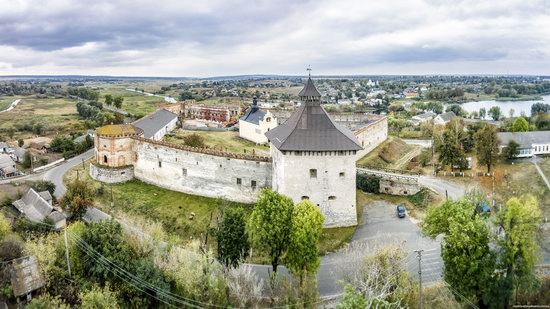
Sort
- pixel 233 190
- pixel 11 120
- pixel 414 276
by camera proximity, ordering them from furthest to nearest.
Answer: pixel 11 120
pixel 233 190
pixel 414 276

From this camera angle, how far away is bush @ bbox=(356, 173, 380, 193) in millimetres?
46750

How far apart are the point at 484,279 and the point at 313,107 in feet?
65.0

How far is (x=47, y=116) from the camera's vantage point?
4648 inches

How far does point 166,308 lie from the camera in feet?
92.1

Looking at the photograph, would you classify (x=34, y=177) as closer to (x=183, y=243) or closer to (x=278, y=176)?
(x=183, y=243)

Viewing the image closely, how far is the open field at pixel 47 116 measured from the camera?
96.9m

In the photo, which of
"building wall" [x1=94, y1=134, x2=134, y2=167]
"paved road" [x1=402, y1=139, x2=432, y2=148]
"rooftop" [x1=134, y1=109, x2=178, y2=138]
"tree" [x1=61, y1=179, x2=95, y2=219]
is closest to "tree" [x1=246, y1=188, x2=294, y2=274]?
"tree" [x1=61, y1=179, x2=95, y2=219]

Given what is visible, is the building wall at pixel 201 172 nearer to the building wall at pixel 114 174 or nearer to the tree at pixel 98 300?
the building wall at pixel 114 174

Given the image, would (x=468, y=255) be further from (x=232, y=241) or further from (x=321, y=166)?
(x=232, y=241)

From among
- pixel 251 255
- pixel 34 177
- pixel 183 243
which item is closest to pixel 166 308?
pixel 251 255

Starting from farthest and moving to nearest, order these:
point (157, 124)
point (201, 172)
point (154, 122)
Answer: point (154, 122), point (157, 124), point (201, 172)

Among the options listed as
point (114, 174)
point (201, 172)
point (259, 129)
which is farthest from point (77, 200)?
point (259, 129)

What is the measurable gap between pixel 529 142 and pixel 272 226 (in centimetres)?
4722

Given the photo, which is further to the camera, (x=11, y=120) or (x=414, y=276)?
(x=11, y=120)
